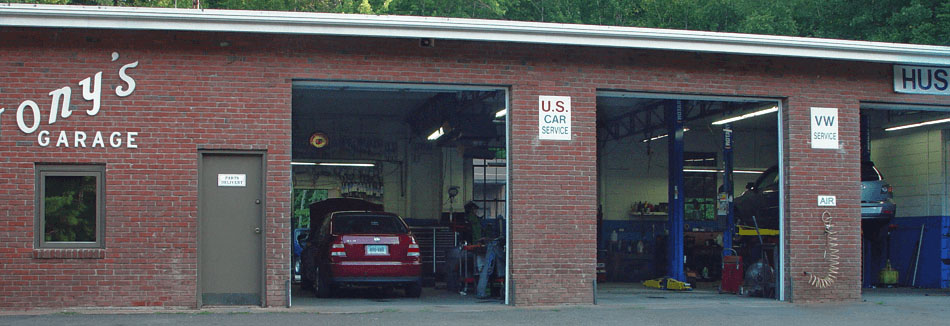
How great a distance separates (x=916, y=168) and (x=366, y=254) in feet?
39.1

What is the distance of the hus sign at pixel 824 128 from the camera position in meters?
14.2

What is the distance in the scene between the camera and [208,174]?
1221 centimetres

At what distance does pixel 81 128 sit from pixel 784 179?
9.87 metres

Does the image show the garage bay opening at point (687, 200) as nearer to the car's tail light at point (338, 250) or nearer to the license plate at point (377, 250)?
the license plate at point (377, 250)

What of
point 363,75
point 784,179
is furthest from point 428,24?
point 784,179

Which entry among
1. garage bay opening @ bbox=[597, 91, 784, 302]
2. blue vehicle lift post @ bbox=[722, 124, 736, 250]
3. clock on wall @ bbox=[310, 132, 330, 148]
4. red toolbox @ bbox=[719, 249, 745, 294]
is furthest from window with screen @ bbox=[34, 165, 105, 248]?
blue vehicle lift post @ bbox=[722, 124, 736, 250]

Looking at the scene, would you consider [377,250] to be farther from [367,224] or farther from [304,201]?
[304,201]

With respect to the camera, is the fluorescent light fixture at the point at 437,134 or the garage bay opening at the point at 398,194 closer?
the garage bay opening at the point at 398,194

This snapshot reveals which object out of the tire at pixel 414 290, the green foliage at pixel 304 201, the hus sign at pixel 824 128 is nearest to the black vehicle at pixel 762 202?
the hus sign at pixel 824 128

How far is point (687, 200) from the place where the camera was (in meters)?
25.0

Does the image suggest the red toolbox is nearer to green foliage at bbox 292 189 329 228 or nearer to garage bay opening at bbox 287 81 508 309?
garage bay opening at bbox 287 81 508 309

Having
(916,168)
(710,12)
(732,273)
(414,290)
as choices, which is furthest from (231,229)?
(710,12)

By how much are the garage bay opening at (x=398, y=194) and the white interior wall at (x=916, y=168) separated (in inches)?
330

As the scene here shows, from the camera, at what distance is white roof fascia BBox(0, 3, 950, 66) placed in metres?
11.2
